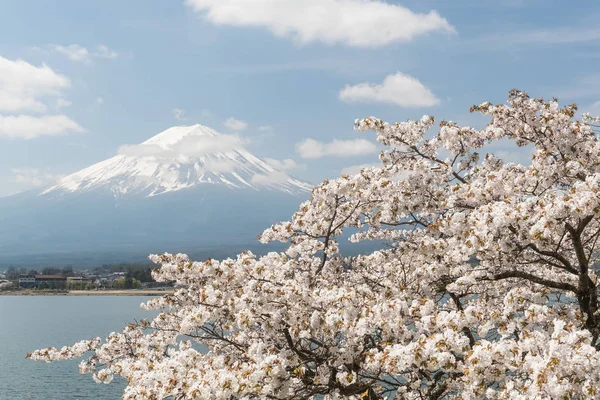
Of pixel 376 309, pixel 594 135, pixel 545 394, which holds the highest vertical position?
pixel 594 135

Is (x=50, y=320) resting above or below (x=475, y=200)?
below

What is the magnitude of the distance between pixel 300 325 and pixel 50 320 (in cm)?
7770

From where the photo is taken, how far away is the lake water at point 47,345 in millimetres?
31859

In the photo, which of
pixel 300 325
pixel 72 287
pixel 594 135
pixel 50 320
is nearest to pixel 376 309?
pixel 300 325

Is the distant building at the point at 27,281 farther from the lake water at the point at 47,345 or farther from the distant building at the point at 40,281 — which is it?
the lake water at the point at 47,345

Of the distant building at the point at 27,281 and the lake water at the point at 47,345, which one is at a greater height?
the distant building at the point at 27,281

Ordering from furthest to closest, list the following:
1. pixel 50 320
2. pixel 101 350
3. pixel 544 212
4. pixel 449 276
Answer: pixel 50 320
pixel 101 350
pixel 449 276
pixel 544 212

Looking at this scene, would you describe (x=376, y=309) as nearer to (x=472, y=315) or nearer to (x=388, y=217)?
(x=472, y=315)

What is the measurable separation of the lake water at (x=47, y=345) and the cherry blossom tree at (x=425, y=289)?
25231 millimetres

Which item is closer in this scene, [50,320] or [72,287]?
[50,320]

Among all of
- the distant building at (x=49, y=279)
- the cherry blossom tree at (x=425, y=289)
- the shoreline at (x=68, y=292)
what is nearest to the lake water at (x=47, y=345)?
the cherry blossom tree at (x=425, y=289)

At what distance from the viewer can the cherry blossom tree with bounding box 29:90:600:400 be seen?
5438mm

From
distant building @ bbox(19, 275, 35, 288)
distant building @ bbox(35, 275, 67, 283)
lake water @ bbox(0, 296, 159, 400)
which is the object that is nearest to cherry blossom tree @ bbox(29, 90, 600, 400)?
lake water @ bbox(0, 296, 159, 400)

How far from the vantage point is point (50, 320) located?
247 ft
